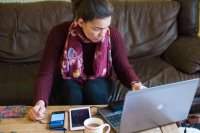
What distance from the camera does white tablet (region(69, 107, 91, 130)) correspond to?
3.87 ft

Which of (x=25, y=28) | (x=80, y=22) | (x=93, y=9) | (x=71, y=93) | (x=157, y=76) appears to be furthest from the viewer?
(x=25, y=28)

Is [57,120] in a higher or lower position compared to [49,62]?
lower

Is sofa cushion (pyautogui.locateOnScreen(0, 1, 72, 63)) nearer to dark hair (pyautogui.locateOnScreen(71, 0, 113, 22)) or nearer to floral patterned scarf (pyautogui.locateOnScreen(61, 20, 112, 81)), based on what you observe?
floral patterned scarf (pyautogui.locateOnScreen(61, 20, 112, 81))

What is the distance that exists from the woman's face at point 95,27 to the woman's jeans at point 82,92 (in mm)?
289

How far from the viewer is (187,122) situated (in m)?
1.86

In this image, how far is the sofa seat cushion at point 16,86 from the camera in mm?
1797

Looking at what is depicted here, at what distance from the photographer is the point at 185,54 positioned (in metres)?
2.09

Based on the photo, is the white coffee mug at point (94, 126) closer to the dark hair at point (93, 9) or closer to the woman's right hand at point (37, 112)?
the woman's right hand at point (37, 112)

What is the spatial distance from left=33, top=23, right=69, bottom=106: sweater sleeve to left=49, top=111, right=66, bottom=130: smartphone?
0.11m

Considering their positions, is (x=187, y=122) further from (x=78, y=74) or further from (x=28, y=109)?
(x=28, y=109)

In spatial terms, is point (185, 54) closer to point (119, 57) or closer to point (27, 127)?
point (119, 57)

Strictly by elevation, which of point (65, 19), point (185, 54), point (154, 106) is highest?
point (65, 19)

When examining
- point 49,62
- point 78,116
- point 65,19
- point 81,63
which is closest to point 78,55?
point 81,63

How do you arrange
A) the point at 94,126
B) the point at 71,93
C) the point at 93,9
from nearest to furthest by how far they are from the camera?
the point at 94,126 < the point at 93,9 < the point at 71,93
